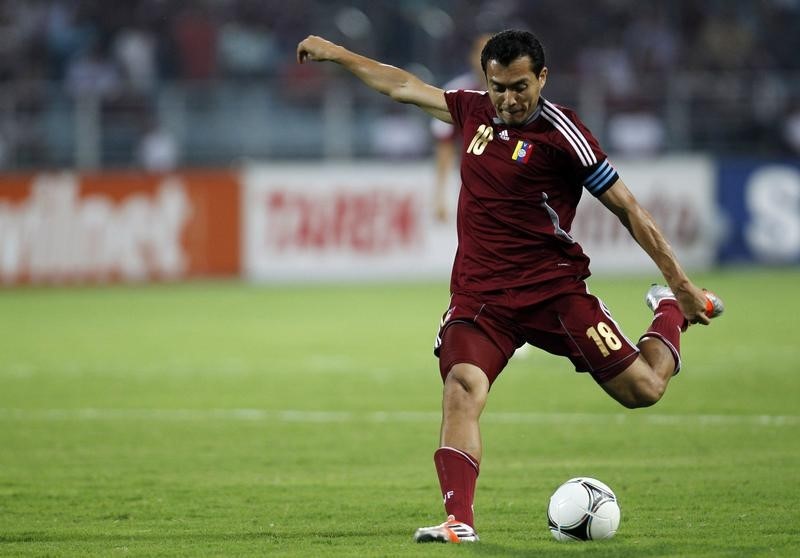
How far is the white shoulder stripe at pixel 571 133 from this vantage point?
20.2 ft

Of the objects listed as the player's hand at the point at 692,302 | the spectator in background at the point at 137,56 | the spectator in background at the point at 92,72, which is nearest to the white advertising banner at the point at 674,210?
the spectator in background at the point at 137,56

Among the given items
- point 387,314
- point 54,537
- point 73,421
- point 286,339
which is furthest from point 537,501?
point 387,314

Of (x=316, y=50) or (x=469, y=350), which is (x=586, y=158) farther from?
(x=316, y=50)

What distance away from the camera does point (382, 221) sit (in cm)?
2297

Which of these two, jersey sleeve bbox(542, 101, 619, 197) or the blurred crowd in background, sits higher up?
the blurred crowd in background

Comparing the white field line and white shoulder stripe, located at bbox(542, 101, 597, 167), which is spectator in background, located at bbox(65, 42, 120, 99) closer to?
the white field line

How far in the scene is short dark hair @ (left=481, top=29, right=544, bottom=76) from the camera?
240 inches

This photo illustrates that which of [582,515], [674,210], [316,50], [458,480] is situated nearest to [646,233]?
[582,515]

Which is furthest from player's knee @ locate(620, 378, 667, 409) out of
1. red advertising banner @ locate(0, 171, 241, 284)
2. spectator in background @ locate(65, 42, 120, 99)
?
spectator in background @ locate(65, 42, 120, 99)

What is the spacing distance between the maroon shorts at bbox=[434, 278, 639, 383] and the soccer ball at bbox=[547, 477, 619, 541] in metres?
0.65

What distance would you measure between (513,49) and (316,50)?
50.7 inches

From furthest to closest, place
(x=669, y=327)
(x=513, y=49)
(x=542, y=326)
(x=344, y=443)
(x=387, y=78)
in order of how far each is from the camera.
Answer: (x=344, y=443), (x=669, y=327), (x=387, y=78), (x=542, y=326), (x=513, y=49)

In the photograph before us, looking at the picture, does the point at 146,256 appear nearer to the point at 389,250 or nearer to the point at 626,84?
the point at 389,250

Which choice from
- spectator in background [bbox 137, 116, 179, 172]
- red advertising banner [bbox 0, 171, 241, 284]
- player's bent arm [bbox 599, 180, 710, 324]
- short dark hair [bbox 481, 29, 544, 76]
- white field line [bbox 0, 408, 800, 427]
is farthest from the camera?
spectator in background [bbox 137, 116, 179, 172]
